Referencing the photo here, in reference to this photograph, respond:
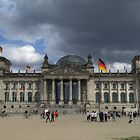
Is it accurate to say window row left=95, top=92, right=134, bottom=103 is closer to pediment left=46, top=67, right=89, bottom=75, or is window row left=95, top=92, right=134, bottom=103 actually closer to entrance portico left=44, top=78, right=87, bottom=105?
entrance portico left=44, top=78, right=87, bottom=105

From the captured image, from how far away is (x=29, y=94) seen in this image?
396 ft

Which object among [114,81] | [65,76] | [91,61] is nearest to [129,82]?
[114,81]

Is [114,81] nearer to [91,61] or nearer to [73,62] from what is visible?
[91,61]

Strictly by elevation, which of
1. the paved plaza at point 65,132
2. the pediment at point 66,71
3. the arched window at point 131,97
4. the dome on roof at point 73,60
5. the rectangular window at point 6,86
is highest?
the dome on roof at point 73,60

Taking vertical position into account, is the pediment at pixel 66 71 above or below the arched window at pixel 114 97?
above

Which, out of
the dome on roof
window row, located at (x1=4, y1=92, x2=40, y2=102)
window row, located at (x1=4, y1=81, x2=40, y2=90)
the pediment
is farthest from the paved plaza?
the dome on roof

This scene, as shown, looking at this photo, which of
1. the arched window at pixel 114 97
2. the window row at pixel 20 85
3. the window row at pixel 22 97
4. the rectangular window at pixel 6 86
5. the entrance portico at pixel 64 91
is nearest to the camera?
the entrance portico at pixel 64 91

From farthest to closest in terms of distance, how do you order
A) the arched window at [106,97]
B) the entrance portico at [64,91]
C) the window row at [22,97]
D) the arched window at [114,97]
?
the window row at [22,97]
the arched window at [106,97]
the arched window at [114,97]
the entrance portico at [64,91]

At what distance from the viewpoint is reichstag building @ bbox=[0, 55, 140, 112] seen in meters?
115

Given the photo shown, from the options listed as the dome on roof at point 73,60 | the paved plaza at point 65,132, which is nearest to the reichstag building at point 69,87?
the dome on roof at point 73,60

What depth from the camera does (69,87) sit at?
117m

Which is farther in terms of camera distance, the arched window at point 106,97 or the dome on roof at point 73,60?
the dome on roof at point 73,60

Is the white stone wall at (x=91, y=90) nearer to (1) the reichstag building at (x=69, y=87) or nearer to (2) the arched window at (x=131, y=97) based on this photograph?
(1) the reichstag building at (x=69, y=87)

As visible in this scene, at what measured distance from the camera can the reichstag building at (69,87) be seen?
11538cm
